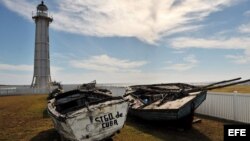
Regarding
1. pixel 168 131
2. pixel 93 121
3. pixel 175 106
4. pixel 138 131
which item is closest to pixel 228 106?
pixel 175 106

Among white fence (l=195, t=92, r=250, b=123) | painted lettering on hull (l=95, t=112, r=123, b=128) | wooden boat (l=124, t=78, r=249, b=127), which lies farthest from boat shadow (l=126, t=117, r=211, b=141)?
white fence (l=195, t=92, r=250, b=123)

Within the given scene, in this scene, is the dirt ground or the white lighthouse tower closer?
the dirt ground

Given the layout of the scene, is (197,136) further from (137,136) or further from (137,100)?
(137,100)

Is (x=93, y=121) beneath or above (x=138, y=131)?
above

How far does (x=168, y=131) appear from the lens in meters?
13.5

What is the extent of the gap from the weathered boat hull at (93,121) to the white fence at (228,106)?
272 inches

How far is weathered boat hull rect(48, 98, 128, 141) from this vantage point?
9.94m

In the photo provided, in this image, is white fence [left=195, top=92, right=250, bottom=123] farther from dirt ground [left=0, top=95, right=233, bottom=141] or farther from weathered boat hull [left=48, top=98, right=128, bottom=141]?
weathered boat hull [left=48, top=98, right=128, bottom=141]

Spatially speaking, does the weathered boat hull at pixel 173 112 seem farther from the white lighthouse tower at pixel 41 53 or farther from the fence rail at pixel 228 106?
the white lighthouse tower at pixel 41 53

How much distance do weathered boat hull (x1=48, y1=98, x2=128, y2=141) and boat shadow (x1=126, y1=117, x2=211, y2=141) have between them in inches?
95.0

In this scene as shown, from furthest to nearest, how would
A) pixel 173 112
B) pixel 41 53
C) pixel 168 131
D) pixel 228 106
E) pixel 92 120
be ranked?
1. pixel 41 53
2. pixel 228 106
3. pixel 168 131
4. pixel 173 112
5. pixel 92 120

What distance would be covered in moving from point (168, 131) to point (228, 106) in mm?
4280

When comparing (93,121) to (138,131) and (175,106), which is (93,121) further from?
(175,106)

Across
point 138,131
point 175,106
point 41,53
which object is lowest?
point 138,131
